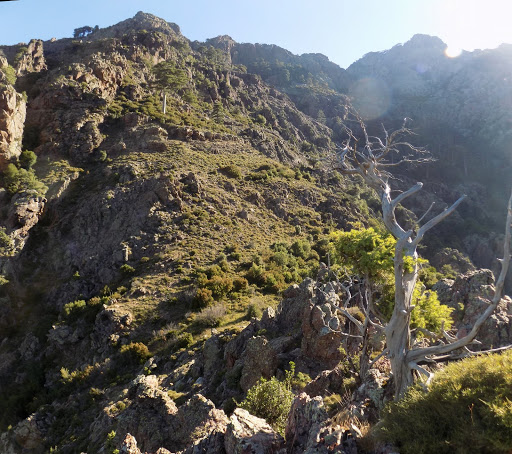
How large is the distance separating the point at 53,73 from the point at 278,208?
4129cm

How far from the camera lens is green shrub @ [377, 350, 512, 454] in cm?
369

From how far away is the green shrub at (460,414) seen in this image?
12.1ft

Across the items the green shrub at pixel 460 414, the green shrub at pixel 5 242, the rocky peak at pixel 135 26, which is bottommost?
the green shrub at pixel 5 242

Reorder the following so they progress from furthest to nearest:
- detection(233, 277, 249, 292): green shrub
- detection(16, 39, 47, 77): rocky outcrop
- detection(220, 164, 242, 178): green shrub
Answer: detection(16, 39, 47, 77): rocky outcrop → detection(220, 164, 242, 178): green shrub → detection(233, 277, 249, 292): green shrub

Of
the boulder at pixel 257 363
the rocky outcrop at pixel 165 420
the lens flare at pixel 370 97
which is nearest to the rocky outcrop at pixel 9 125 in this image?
the rocky outcrop at pixel 165 420

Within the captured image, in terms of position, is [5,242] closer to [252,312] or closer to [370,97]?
[252,312]

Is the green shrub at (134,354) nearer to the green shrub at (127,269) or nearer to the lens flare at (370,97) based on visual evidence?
the green shrub at (127,269)

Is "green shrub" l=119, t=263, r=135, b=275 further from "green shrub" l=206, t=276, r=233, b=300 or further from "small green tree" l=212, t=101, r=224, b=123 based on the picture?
"small green tree" l=212, t=101, r=224, b=123

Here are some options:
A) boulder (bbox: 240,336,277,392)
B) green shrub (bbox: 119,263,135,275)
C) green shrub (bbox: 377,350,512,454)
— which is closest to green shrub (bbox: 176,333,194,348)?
boulder (bbox: 240,336,277,392)

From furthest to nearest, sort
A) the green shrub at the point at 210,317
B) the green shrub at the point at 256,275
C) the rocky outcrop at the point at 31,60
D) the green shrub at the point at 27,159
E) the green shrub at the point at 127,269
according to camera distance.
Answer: the rocky outcrop at the point at 31,60
the green shrub at the point at 27,159
the green shrub at the point at 127,269
the green shrub at the point at 256,275
the green shrub at the point at 210,317

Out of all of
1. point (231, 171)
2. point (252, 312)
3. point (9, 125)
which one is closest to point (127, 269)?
point (252, 312)

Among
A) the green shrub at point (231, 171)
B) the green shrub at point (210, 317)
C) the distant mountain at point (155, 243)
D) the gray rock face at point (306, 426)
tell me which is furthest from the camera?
the green shrub at point (231, 171)

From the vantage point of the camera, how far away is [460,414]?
410 centimetres

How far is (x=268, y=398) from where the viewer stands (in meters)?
7.79
